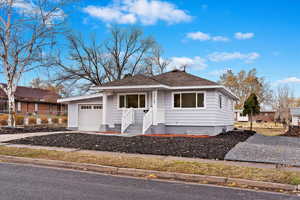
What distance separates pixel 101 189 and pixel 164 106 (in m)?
12.8

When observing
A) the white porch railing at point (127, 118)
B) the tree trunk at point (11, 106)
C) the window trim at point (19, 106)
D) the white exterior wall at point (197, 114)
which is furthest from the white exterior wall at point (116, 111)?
the window trim at point (19, 106)

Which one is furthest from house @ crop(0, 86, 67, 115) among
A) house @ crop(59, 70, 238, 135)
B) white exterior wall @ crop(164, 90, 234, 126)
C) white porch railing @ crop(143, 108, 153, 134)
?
white exterior wall @ crop(164, 90, 234, 126)

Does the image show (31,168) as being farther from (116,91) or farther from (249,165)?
(116,91)

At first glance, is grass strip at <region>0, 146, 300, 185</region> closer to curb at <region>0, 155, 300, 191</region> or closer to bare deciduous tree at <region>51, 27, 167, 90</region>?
curb at <region>0, 155, 300, 191</region>

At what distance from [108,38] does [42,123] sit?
13.5 metres

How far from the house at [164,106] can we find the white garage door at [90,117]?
124 cm

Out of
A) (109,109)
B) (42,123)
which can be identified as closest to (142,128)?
(109,109)

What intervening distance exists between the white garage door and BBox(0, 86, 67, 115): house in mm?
26223

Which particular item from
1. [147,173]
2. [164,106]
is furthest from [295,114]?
[147,173]

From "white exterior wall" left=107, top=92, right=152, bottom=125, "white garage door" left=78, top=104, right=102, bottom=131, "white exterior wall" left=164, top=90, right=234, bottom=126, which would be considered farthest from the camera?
"white garage door" left=78, top=104, right=102, bottom=131

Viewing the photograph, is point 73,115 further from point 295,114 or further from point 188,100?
point 295,114

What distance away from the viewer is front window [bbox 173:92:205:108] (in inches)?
698

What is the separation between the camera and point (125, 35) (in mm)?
35938

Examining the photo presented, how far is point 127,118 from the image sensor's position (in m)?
18.0
